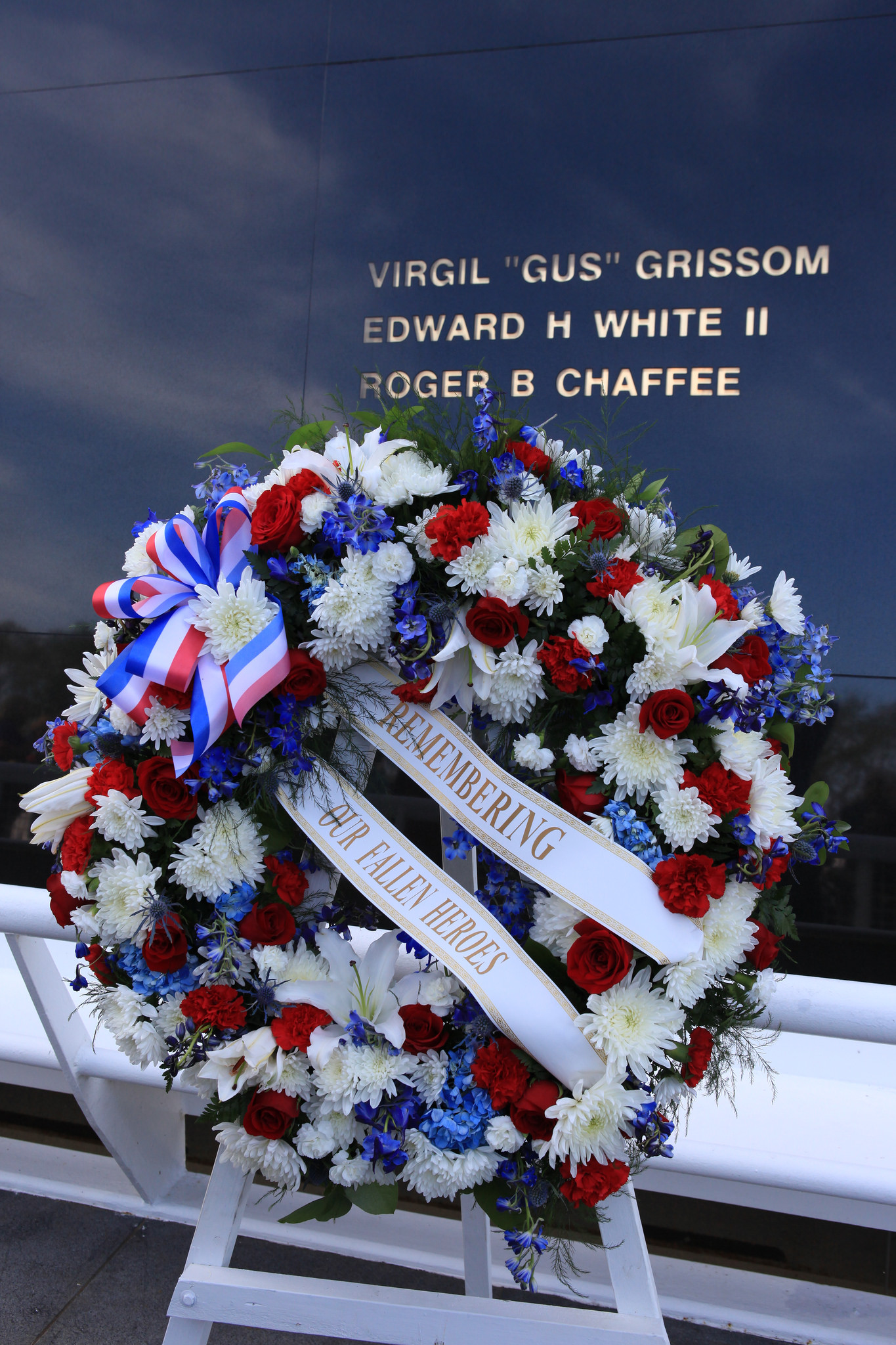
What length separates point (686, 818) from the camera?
1.09 m

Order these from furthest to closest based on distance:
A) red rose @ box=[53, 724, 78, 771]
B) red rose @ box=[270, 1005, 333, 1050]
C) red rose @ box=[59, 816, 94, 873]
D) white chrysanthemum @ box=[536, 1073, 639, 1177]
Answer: red rose @ box=[53, 724, 78, 771] < red rose @ box=[59, 816, 94, 873] < red rose @ box=[270, 1005, 333, 1050] < white chrysanthemum @ box=[536, 1073, 639, 1177]

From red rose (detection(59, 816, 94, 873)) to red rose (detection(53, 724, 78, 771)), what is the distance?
0.39 feet

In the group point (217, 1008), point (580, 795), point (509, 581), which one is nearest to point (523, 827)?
point (580, 795)

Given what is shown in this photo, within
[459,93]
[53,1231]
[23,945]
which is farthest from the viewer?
[459,93]

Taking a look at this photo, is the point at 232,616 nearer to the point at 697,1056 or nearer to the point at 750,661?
the point at 750,661

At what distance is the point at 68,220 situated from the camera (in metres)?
3.39

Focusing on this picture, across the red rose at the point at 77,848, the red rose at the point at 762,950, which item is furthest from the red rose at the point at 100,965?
the red rose at the point at 762,950

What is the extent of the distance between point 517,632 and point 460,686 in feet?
0.32

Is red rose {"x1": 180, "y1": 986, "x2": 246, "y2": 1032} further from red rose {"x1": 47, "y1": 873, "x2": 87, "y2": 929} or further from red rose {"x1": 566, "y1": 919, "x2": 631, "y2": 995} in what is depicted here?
red rose {"x1": 566, "y1": 919, "x2": 631, "y2": 995}

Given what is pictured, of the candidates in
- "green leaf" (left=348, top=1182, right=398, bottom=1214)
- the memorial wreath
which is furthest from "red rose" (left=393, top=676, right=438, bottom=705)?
"green leaf" (left=348, top=1182, right=398, bottom=1214)

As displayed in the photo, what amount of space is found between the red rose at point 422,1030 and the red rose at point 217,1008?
0.19 m

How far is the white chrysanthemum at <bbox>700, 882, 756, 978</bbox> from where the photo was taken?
1.09 m

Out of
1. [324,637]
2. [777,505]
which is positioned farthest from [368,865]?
[777,505]

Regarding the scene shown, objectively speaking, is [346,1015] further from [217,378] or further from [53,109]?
[53,109]
